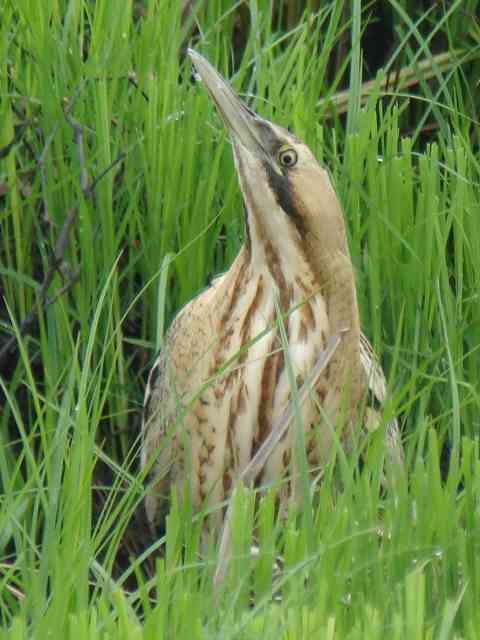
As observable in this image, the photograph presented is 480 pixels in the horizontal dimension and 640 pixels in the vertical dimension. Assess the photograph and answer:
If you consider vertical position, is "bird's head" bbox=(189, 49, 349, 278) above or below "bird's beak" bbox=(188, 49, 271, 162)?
below

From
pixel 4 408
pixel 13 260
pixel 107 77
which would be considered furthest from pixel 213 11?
pixel 4 408

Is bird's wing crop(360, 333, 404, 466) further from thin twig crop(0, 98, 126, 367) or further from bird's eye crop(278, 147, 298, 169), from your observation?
thin twig crop(0, 98, 126, 367)

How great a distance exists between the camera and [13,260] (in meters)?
3.44

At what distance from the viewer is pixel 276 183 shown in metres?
2.99

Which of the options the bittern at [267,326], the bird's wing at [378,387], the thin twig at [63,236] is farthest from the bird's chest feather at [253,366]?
the thin twig at [63,236]

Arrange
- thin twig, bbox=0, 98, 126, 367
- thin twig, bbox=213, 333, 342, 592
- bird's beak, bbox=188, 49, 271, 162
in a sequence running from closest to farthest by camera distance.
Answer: thin twig, bbox=213, 333, 342, 592
bird's beak, bbox=188, 49, 271, 162
thin twig, bbox=0, 98, 126, 367

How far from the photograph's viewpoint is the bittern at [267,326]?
298 centimetres

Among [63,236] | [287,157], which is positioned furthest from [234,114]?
[63,236]

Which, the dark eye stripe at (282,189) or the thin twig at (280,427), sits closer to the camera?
the thin twig at (280,427)

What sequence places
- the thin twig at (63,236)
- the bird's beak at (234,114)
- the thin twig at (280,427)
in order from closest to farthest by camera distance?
the thin twig at (280,427) → the bird's beak at (234,114) → the thin twig at (63,236)

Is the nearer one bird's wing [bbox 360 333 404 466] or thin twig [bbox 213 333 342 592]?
thin twig [bbox 213 333 342 592]

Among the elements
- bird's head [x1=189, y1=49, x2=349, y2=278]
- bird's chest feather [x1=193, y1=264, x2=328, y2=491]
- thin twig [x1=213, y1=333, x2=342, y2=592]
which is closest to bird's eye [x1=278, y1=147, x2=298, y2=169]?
bird's head [x1=189, y1=49, x2=349, y2=278]

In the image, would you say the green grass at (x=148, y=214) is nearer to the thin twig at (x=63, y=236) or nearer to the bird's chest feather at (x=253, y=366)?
the thin twig at (x=63, y=236)

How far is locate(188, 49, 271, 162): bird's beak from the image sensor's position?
2.97 metres
